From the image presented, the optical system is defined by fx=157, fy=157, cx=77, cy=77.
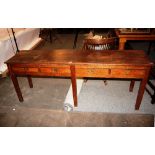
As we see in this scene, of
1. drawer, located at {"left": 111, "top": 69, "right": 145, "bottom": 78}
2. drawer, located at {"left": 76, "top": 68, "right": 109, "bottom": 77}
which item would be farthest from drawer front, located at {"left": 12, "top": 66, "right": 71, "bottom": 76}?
drawer, located at {"left": 111, "top": 69, "right": 145, "bottom": 78}

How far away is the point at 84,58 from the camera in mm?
2166

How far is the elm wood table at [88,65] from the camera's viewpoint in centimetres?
196

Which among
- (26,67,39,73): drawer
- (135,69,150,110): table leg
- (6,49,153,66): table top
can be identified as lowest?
(135,69,150,110): table leg

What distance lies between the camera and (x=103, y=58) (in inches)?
84.3

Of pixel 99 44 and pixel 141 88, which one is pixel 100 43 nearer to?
pixel 99 44

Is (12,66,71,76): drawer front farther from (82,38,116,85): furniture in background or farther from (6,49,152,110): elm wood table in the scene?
(82,38,116,85): furniture in background

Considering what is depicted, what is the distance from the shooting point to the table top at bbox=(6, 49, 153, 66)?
2.01 m

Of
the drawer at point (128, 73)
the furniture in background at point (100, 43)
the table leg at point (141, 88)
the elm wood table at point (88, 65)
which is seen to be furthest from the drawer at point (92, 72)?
the furniture in background at point (100, 43)

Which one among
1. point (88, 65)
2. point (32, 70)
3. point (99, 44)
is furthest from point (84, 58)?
point (32, 70)

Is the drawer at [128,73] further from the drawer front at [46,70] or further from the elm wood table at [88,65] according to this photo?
the drawer front at [46,70]

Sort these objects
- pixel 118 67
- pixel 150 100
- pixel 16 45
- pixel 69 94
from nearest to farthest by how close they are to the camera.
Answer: pixel 118 67, pixel 150 100, pixel 69 94, pixel 16 45
